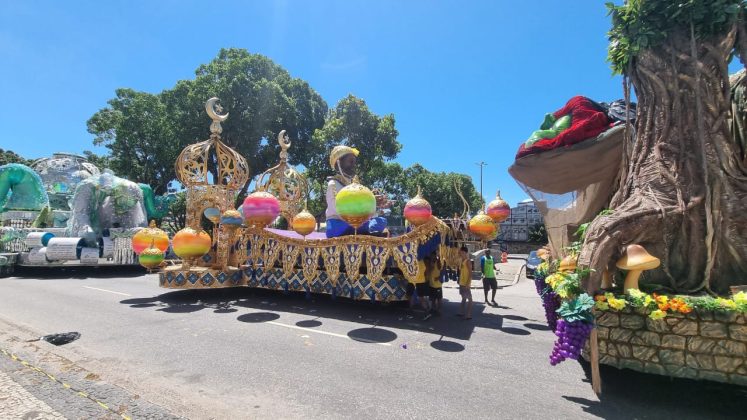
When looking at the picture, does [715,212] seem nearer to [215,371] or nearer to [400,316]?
[400,316]

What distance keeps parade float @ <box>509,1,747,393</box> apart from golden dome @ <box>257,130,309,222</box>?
9308 mm

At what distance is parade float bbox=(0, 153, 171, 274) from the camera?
14.2m

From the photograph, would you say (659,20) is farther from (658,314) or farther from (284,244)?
(284,244)

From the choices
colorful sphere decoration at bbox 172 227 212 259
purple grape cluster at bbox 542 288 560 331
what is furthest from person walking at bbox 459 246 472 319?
colorful sphere decoration at bbox 172 227 212 259

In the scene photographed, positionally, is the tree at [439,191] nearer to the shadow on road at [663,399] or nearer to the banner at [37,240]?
the banner at [37,240]

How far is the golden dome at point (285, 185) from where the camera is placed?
11.8m

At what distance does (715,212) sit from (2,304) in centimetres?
1403

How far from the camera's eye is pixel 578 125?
4961 millimetres

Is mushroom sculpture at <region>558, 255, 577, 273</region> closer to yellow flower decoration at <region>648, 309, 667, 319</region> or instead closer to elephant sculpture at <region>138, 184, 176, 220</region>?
yellow flower decoration at <region>648, 309, 667, 319</region>

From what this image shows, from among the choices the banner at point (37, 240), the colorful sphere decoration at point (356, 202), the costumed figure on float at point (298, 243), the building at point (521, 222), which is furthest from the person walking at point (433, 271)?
the building at point (521, 222)

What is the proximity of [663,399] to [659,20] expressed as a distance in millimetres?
4336

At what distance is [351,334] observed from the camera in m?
5.96

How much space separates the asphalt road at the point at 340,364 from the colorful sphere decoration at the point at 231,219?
2.25m

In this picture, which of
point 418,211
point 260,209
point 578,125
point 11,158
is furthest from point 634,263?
point 11,158
